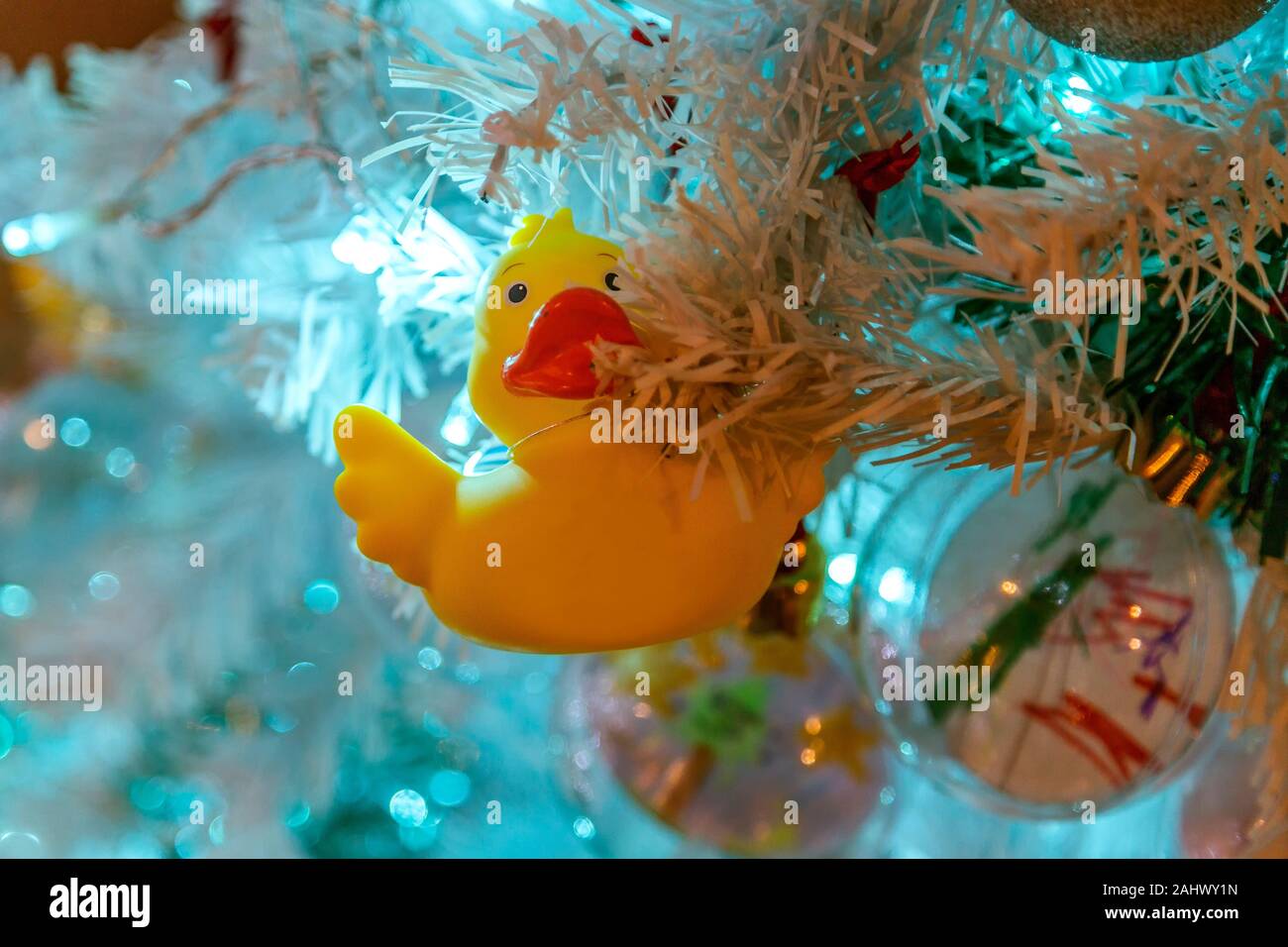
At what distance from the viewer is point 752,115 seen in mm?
336

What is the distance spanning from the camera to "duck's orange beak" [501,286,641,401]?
0.33 meters

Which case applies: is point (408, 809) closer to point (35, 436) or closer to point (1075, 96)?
point (35, 436)

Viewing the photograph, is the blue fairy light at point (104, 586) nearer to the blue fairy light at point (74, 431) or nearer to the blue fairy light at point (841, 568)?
the blue fairy light at point (74, 431)

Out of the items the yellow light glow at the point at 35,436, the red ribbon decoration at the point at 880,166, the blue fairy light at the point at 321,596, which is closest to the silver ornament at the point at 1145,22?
the red ribbon decoration at the point at 880,166

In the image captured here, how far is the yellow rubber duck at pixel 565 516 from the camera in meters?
0.35

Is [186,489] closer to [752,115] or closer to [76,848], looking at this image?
[76,848]

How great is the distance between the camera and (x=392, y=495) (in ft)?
1.21

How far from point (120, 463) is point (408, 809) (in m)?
0.24

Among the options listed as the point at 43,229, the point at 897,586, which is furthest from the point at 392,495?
the point at 43,229

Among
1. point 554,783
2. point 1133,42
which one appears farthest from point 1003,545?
point 554,783

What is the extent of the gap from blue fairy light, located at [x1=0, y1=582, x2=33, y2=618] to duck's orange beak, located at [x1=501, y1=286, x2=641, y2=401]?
37cm

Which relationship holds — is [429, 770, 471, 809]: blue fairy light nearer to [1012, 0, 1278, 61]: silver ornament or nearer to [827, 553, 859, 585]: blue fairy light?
[827, 553, 859, 585]: blue fairy light

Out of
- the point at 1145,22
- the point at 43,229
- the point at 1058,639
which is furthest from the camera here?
the point at 43,229
